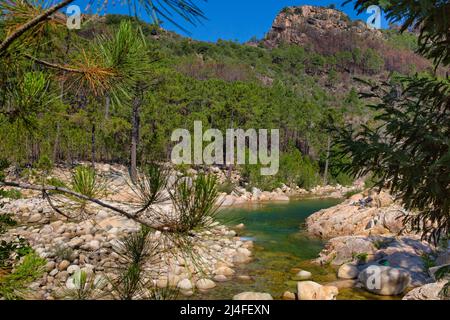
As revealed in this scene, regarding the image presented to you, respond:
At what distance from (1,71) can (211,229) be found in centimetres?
197

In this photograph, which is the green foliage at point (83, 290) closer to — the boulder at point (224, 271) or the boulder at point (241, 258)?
the boulder at point (224, 271)

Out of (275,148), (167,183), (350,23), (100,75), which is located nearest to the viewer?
(167,183)

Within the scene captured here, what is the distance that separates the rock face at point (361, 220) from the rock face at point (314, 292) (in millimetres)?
5787

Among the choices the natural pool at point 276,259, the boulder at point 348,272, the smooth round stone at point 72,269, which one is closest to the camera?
the natural pool at point 276,259

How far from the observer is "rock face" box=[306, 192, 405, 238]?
43.6ft

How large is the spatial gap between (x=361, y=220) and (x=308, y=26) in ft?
448

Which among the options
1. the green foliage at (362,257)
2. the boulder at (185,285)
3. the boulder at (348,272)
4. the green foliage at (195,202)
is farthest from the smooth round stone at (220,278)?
the green foliage at (195,202)

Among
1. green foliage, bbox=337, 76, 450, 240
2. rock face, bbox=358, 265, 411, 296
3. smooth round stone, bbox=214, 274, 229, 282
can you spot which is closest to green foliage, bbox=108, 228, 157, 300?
green foliage, bbox=337, 76, 450, 240

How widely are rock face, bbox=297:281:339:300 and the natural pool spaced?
0.30 metres

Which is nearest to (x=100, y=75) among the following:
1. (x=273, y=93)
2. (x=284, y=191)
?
(x=284, y=191)

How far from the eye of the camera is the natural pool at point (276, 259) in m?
8.63

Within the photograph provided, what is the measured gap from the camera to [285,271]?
33.8ft

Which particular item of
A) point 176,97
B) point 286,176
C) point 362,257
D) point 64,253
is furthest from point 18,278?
point 286,176

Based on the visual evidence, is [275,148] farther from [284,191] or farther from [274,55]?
[274,55]
